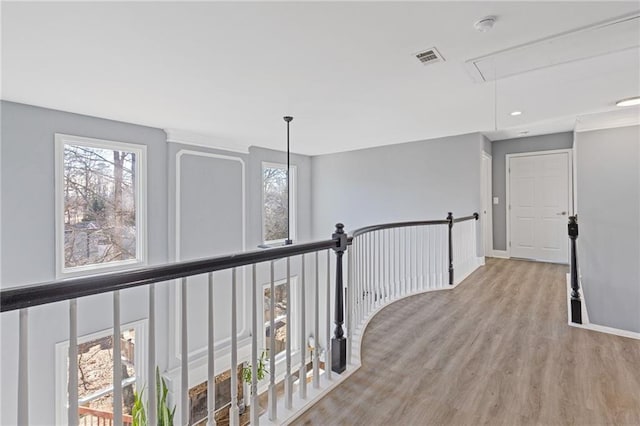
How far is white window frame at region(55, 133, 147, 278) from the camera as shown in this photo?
11.5ft

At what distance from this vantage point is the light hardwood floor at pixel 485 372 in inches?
65.7

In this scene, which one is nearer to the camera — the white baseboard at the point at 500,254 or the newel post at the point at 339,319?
the newel post at the point at 339,319

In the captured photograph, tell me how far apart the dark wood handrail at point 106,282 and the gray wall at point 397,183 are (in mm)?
4663

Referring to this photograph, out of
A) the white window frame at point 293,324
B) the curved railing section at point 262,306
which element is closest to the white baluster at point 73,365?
the curved railing section at point 262,306

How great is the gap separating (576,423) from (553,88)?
2.84 meters

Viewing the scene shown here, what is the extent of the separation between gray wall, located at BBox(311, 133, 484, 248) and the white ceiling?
46.8 inches

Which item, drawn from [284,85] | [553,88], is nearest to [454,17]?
[284,85]

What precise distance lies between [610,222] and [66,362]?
661cm

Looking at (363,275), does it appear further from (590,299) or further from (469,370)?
(590,299)

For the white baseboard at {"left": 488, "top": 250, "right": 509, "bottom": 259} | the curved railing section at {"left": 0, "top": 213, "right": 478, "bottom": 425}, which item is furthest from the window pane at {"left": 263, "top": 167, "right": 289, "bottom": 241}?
the white baseboard at {"left": 488, "top": 250, "right": 509, "bottom": 259}

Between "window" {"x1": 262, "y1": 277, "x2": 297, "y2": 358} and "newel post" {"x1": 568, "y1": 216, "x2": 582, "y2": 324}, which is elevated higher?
"newel post" {"x1": 568, "y1": 216, "x2": 582, "y2": 324}

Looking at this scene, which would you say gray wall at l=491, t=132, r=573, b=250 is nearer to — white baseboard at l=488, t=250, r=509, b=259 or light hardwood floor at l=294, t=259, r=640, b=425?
white baseboard at l=488, t=250, r=509, b=259

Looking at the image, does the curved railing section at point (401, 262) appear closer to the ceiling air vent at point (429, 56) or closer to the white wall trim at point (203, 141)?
the ceiling air vent at point (429, 56)

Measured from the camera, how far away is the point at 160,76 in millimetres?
2650
